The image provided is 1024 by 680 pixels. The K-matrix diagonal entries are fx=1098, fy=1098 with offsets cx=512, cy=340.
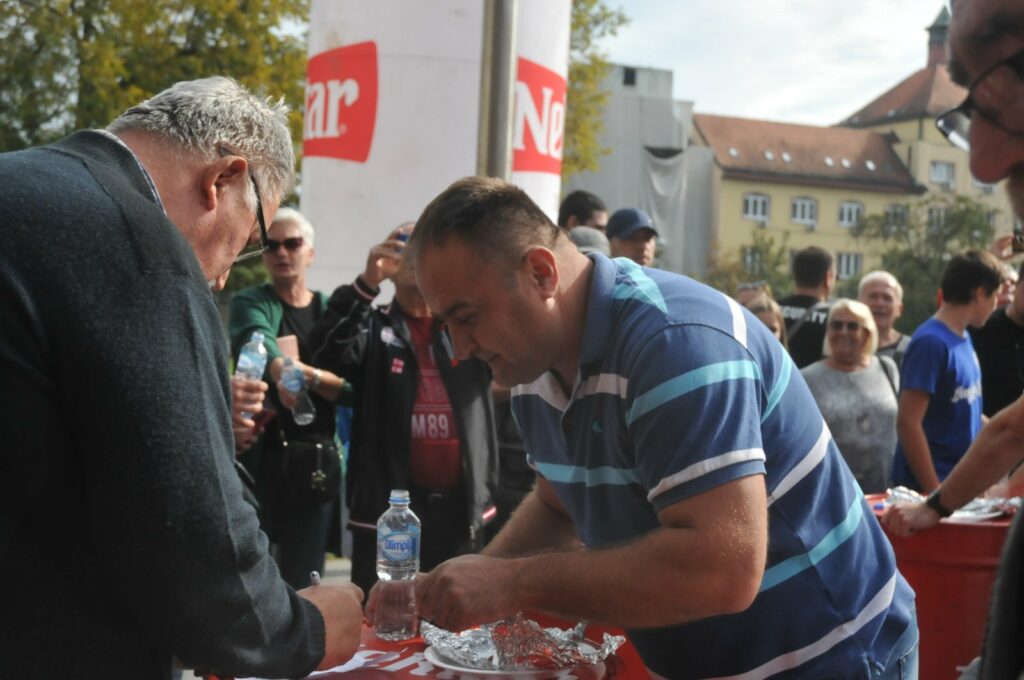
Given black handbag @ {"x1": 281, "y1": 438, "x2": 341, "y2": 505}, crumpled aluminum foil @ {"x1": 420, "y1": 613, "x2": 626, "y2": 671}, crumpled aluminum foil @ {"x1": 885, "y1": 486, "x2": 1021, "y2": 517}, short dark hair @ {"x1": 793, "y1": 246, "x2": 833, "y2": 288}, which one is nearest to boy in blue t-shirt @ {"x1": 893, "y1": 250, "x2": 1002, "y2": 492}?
crumpled aluminum foil @ {"x1": 885, "y1": 486, "x2": 1021, "y2": 517}

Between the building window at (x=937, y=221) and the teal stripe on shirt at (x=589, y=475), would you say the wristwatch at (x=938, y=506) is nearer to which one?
the teal stripe on shirt at (x=589, y=475)

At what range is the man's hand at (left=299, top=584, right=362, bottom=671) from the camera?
1.91 m

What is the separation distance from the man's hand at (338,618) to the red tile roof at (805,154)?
236ft

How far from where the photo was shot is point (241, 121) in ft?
6.26

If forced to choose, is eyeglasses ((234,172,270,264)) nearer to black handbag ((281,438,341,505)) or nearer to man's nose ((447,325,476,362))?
man's nose ((447,325,476,362))

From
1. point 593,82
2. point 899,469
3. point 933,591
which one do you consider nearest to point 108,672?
point 933,591

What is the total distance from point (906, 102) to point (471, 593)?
90.9 metres

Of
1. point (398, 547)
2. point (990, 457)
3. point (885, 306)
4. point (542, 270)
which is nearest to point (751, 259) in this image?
point (885, 306)

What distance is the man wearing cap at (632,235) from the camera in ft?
21.6

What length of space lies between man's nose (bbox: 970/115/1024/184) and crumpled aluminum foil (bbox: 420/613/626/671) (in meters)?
1.37

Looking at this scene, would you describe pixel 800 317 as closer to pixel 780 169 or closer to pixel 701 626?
pixel 701 626

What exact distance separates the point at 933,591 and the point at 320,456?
8.55 feet

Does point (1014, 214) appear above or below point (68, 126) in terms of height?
below

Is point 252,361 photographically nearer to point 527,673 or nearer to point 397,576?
point 397,576
